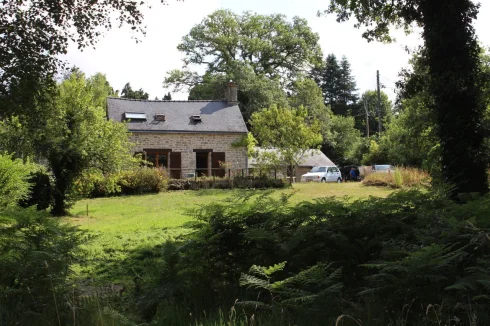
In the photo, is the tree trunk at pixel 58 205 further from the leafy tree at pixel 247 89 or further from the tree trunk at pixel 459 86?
the leafy tree at pixel 247 89

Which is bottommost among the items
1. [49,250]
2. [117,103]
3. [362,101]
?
[49,250]

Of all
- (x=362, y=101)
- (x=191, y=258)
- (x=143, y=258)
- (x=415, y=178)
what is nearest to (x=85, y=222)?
(x=143, y=258)

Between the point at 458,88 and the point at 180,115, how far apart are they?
2835 centimetres

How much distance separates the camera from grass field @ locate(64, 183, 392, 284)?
696cm

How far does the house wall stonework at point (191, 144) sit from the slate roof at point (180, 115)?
48 cm

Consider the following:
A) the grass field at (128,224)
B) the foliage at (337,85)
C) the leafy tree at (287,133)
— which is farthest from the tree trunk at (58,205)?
the foliage at (337,85)

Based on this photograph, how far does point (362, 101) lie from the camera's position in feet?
245

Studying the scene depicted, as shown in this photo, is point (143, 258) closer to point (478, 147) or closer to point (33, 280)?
point (33, 280)

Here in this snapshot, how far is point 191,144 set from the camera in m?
34.7

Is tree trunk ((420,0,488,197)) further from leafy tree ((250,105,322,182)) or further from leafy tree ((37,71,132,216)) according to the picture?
leafy tree ((250,105,322,182))

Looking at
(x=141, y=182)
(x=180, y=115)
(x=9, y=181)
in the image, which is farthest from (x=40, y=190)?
(x=180, y=115)

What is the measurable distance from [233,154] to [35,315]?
32.1m

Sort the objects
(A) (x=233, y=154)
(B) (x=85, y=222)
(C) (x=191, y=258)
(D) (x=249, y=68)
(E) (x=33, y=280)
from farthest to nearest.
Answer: (D) (x=249, y=68), (A) (x=233, y=154), (B) (x=85, y=222), (C) (x=191, y=258), (E) (x=33, y=280)

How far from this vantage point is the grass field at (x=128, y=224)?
6.96m
